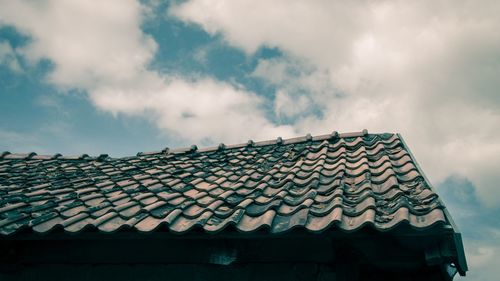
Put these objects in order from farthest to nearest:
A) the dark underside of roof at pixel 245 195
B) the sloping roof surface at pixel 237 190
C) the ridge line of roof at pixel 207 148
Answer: the ridge line of roof at pixel 207 148 < the sloping roof surface at pixel 237 190 < the dark underside of roof at pixel 245 195

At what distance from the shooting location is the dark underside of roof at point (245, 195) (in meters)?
3.14

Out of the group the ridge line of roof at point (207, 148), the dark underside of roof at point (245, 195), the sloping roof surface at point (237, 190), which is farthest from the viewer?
the ridge line of roof at point (207, 148)

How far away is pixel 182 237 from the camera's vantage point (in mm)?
3352

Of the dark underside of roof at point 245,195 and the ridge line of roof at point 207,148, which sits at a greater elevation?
the ridge line of roof at point 207,148

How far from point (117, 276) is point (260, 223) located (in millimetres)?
1584

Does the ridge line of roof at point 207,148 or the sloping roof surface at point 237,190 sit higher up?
the ridge line of roof at point 207,148

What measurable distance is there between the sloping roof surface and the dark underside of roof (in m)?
0.01

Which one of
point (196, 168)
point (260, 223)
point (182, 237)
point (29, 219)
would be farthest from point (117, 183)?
point (260, 223)

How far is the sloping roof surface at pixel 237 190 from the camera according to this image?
129 inches

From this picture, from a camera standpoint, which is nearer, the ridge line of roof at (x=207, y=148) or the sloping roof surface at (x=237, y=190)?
the sloping roof surface at (x=237, y=190)

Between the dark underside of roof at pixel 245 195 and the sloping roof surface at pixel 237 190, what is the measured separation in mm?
13

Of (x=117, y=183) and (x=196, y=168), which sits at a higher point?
(x=196, y=168)

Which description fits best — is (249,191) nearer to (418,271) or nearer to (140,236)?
(140,236)

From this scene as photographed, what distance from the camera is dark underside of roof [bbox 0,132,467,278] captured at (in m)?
3.14
